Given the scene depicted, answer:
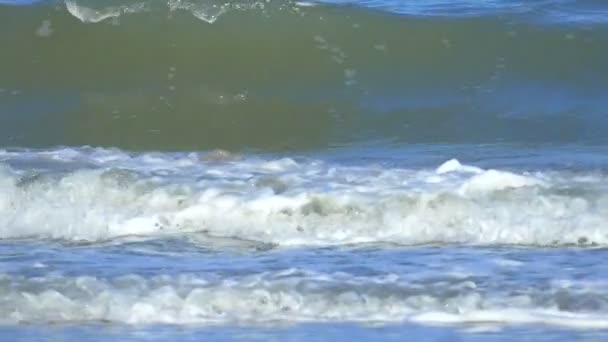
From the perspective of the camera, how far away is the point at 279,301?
4516 mm

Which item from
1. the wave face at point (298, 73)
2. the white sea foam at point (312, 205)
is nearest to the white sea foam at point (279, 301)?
the white sea foam at point (312, 205)

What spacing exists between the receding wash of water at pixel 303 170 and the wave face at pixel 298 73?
2 centimetres

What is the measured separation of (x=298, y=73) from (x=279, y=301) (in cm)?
512

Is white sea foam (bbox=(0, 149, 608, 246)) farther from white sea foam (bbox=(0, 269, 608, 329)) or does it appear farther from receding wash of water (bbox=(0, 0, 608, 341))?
white sea foam (bbox=(0, 269, 608, 329))

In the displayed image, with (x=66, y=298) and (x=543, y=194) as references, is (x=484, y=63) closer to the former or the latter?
(x=543, y=194)

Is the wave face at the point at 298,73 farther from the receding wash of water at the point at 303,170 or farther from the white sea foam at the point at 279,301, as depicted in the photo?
the white sea foam at the point at 279,301

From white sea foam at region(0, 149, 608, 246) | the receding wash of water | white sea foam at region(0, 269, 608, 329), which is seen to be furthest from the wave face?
white sea foam at region(0, 269, 608, 329)

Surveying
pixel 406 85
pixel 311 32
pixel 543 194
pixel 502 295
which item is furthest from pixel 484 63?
pixel 502 295

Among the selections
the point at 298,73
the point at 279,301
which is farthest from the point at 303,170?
the point at 298,73

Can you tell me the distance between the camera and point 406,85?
9406 millimetres

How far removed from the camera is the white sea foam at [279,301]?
14.3ft

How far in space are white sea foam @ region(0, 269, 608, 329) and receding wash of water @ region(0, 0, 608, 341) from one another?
0.03ft

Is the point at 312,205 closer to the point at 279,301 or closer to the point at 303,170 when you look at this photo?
the point at 303,170

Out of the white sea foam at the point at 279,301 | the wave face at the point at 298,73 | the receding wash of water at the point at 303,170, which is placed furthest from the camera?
the wave face at the point at 298,73
